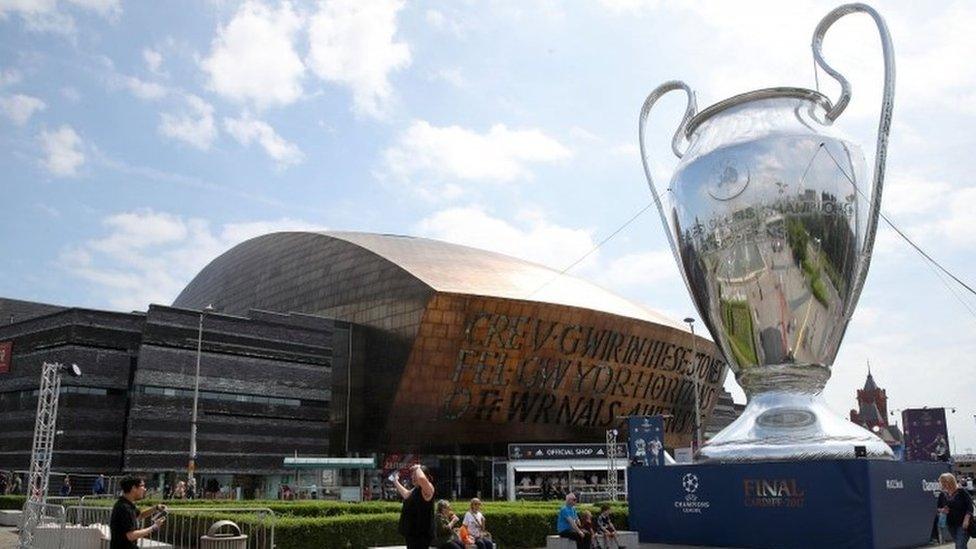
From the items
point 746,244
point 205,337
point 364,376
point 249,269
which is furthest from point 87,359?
point 746,244

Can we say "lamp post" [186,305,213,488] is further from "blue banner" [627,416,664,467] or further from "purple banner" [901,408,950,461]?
"purple banner" [901,408,950,461]

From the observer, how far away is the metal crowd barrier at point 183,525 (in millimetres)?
14828

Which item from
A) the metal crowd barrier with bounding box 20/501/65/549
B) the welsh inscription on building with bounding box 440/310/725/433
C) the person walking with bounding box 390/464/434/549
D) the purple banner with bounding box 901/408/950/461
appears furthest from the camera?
the purple banner with bounding box 901/408/950/461

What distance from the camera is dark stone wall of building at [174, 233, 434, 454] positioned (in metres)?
48.3

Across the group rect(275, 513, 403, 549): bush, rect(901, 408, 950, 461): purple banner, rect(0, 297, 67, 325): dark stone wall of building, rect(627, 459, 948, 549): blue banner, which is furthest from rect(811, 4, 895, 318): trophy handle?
rect(0, 297, 67, 325): dark stone wall of building

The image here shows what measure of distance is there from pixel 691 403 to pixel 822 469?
155 feet

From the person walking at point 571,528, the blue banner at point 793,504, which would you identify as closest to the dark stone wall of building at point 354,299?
the blue banner at point 793,504

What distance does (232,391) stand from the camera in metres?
45.1

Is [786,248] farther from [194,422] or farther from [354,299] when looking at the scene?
[354,299]

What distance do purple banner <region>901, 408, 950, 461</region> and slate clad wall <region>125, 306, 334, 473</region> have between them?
35.8m

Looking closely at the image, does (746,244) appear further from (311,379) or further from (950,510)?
(311,379)

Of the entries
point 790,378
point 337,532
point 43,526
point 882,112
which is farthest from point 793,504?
point 43,526

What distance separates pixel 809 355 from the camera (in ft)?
48.4

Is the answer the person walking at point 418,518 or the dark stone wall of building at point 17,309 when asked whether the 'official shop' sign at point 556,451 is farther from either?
the dark stone wall of building at point 17,309
